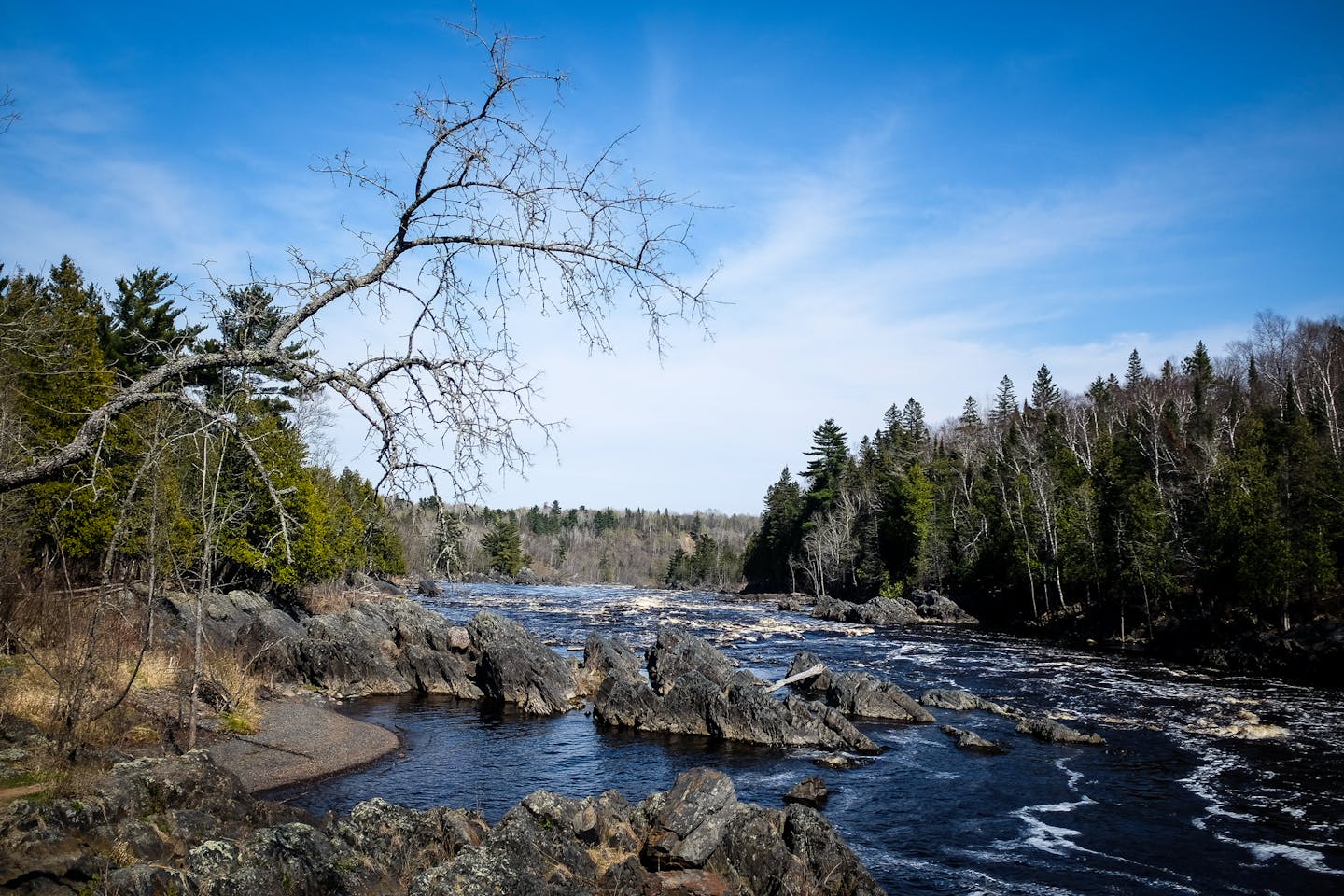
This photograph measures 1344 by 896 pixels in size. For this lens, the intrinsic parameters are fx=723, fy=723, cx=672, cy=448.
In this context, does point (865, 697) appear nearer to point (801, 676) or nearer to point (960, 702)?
point (801, 676)

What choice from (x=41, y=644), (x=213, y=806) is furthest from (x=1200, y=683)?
(x=41, y=644)

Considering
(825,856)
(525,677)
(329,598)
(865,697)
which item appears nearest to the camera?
(825,856)

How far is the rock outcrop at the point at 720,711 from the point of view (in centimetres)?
2042

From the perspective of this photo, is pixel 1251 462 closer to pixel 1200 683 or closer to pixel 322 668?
pixel 1200 683

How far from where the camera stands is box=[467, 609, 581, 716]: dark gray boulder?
24.0 meters

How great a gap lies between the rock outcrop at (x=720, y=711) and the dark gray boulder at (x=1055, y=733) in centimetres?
504

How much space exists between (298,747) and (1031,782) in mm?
17365

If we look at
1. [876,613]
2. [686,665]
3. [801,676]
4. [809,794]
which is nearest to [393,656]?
[686,665]

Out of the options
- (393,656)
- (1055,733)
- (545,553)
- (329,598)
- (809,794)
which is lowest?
(545,553)

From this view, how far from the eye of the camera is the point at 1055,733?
2055 cm

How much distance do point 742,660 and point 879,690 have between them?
32.2 ft

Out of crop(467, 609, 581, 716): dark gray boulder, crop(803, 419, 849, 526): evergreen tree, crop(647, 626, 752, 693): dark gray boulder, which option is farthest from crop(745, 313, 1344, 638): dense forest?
crop(467, 609, 581, 716): dark gray boulder

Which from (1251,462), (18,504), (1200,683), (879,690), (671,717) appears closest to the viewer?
(18,504)

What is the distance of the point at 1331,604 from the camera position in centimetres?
3228
